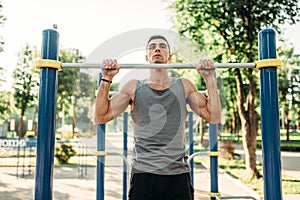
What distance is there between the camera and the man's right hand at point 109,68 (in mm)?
1752

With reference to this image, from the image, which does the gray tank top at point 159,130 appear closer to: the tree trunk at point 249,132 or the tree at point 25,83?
the tree trunk at point 249,132

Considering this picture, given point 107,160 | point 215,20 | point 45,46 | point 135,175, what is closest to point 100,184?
point 107,160

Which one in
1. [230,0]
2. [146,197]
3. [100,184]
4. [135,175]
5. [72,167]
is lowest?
[72,167]

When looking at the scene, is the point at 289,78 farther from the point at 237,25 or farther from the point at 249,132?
the point at 237,25

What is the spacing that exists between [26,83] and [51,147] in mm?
13938

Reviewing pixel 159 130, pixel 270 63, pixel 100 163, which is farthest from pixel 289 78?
pixel 159 130

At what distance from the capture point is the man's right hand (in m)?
1.75

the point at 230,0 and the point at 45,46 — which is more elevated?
the point at 230,0

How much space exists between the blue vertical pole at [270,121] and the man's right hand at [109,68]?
86 cm

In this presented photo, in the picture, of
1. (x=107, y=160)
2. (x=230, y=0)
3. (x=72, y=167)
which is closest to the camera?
(x=107, y=160)

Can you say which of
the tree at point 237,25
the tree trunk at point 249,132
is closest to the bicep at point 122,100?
the tree at point 237,25

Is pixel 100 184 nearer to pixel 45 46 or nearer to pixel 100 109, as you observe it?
pixel 100 109

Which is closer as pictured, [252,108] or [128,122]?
[128,122]

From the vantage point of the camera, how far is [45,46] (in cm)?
178
